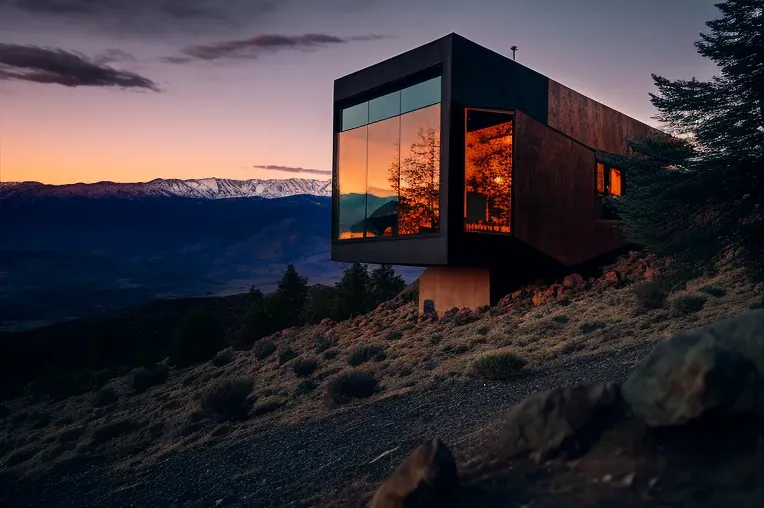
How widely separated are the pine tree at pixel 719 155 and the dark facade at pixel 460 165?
5560 millimetres

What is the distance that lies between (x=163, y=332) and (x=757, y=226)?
63.4 meters

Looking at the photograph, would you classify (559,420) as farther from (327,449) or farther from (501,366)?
(501,366)

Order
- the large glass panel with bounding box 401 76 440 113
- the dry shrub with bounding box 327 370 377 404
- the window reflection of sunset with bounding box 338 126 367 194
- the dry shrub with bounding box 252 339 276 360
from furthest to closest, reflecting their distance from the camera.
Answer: the dry shrub with bounding box 252 339 276 360, the window reflection of sunset with bounding box 338 126 367 194, the large glass panel with bounding box 401 76 440 113, the dry shrub with bounding box 327 370 377 404

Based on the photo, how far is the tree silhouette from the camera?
19.1m

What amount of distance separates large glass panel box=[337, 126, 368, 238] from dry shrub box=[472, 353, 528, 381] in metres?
10.7

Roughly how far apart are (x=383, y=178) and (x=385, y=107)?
2378mm

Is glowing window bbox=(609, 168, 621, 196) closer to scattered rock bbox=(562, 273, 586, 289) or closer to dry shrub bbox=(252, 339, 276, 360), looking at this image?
scattered rock bbox=(562, 273, 586, 289)

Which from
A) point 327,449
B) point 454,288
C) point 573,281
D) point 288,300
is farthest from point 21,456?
point 288,300

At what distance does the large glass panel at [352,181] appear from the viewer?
71.5 feet

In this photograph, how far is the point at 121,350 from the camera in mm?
55125

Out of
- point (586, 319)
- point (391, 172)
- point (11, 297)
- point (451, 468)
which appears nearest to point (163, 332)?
point (391, 172)

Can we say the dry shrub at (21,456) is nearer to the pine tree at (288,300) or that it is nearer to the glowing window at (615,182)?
the pine tree at (288,300)

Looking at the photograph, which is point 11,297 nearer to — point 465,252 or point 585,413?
point 465,252

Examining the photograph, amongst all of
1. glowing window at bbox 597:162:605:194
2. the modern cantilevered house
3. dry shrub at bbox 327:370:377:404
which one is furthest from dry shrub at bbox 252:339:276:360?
glowing window at bbox 597:162:605:194
